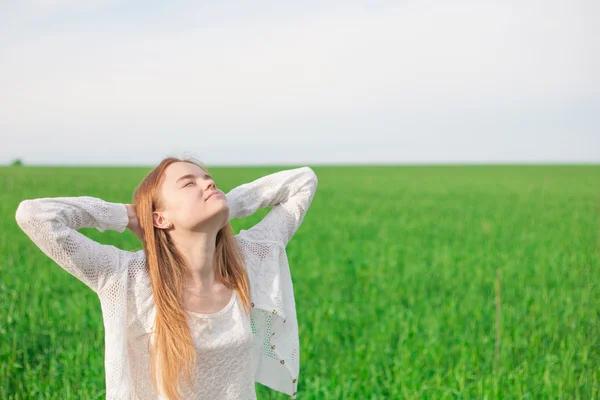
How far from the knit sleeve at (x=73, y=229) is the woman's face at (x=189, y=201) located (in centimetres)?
19

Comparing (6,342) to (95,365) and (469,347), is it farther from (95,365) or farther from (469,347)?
(469,347)

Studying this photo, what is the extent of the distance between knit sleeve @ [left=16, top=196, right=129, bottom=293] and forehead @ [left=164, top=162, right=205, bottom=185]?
24 centimetres

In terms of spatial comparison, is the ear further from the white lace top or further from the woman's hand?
the white lace top

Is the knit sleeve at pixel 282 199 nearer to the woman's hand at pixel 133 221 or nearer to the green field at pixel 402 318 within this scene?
the woman's hand at pixel 133 221

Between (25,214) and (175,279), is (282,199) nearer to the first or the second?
(175,279)

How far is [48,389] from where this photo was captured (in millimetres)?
4605

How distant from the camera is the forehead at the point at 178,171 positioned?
2.67m

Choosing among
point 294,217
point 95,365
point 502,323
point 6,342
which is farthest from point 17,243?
point 294,217

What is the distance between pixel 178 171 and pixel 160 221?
240mm

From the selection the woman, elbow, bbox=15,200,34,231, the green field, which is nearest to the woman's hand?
the woman

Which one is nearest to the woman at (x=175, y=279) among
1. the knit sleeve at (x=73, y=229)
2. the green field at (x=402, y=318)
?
the knit sleeve at (x=73, y=229)

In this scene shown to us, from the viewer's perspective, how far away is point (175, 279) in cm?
268

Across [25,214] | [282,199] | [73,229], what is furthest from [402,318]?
[25,214]

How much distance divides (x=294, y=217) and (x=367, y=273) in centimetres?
572
